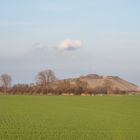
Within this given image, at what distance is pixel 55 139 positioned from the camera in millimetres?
17344

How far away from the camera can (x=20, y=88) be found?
480 ft

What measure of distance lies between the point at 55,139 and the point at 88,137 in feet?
5.89

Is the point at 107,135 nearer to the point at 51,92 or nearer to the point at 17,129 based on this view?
the point at 17,129

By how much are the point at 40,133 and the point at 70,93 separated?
119644 millimetres

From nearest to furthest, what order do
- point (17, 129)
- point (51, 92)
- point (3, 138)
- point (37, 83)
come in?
point (3, 138), point (17, 129), point (51, 92), point (37, 83)

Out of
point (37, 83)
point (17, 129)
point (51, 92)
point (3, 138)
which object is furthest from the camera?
point (37, 83)

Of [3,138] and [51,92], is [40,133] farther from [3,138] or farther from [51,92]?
[51,92]

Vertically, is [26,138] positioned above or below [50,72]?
below

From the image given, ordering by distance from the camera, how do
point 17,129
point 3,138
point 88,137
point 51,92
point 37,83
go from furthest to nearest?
point 37,83 < point 51,92 < point 17,129 < point 88,137 < point 3,138

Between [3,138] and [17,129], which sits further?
[17,129]

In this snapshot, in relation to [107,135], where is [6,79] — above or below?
above

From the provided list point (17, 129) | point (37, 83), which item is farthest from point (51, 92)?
point (17, 129)

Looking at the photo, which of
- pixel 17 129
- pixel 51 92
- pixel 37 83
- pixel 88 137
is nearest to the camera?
pixel 88 137

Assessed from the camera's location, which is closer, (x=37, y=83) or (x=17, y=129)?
(x=17, y=129)
